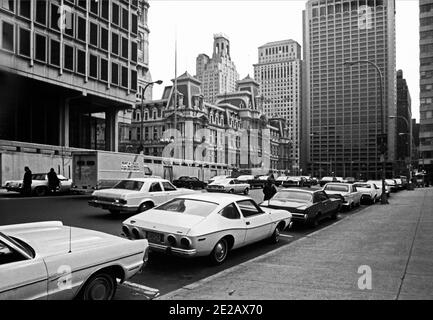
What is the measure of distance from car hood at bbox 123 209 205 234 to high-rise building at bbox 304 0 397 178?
13.7 m

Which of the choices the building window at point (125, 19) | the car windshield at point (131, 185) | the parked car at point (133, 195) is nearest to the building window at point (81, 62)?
the building window at point (125, 19)

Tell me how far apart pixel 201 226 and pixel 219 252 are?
2.53 ft

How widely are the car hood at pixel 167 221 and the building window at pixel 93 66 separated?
32.8m

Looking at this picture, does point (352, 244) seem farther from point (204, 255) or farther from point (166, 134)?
point (166, 134)

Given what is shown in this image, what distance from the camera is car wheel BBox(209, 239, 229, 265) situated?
7195 mm

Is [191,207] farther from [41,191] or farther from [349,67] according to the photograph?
[349,67]

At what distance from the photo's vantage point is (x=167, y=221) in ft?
23.7

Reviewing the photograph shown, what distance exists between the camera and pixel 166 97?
9281 cm

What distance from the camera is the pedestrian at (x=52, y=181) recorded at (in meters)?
22.4

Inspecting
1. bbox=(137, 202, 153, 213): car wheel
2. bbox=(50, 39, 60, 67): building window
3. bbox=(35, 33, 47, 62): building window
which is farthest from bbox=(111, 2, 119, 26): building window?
bbox=(137, 202, 153, 213): car wheel

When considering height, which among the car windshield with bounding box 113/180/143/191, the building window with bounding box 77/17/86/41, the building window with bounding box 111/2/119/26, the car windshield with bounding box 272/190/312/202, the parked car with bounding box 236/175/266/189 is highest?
the building window with bounding box 111/2/119/26

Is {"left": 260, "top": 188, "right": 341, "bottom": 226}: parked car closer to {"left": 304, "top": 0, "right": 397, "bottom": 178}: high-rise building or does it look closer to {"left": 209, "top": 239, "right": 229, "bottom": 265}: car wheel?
{"left": 209, "top": 239, "right": 229, "bottom": 265}: car wheel
